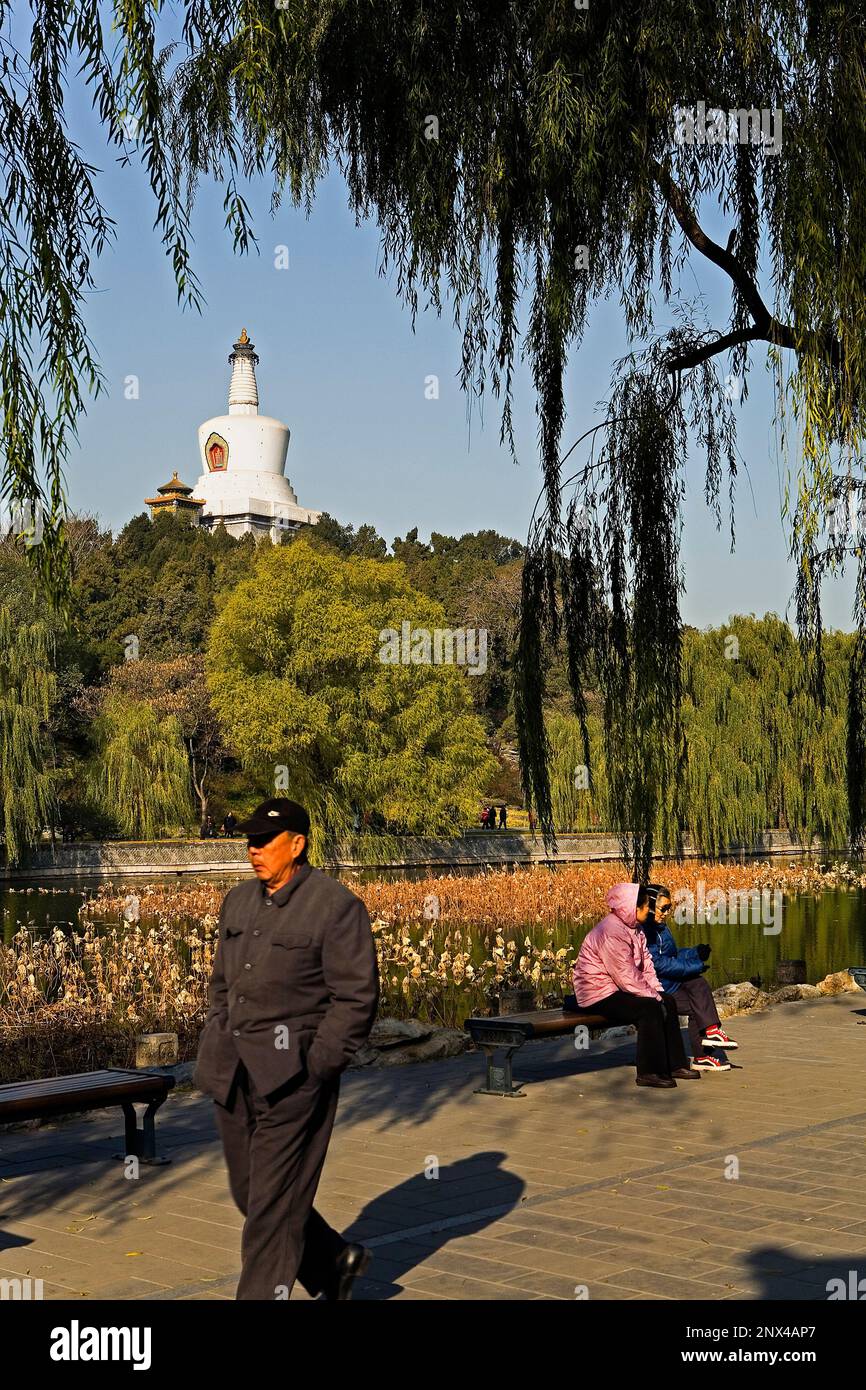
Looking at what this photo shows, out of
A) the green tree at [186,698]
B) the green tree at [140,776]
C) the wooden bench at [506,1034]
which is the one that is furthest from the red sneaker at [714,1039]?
the green tree at [186,698]

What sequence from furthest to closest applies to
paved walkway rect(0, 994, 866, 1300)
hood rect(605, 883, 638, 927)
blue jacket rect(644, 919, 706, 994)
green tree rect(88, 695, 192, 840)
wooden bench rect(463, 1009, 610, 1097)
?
green tree rect(88, 695, 192, 840) → blue jacket rect(644, 919, 706, 994) → hood rect(605, 883, 638, 927) → wooden bench rect(463, 1009, 610, 1097) → paved walkway rect(0, 994, 866, 1300)

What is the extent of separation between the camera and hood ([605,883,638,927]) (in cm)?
906

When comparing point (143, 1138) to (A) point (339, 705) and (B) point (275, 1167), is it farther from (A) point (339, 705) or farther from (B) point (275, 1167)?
(A) point (339, 705)

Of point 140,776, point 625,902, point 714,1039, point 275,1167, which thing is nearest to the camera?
point 275,1167

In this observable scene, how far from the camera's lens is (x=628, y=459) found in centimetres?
686

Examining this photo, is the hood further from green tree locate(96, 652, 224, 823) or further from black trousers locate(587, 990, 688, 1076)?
green tree locate(96, 652, 224, 823)

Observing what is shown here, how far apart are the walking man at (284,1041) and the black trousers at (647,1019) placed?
4.66 meters

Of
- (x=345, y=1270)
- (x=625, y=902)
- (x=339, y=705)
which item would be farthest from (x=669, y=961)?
(x=339, y=705)

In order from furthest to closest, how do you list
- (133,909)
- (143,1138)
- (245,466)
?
Answer: (245,466)
(133,909)
(143,1138)

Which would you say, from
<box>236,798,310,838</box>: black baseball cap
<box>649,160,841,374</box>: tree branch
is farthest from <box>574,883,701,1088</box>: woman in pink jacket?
<box>236,798,310,838</box>: black baseball cap

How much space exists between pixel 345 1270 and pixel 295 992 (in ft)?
3.01

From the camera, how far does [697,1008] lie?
399 inches

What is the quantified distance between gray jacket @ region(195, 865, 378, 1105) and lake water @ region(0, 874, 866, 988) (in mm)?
14271
